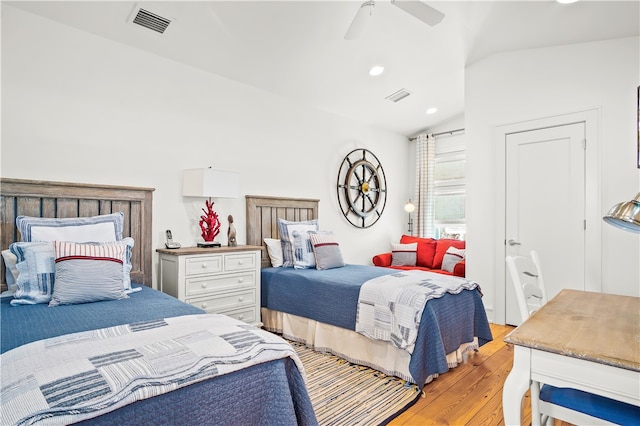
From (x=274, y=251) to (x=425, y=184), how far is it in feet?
10.5

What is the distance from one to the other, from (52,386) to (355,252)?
14.4ft

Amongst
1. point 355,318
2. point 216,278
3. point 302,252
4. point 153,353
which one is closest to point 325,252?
point 302,252

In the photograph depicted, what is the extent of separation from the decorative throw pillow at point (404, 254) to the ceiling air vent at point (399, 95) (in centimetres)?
213

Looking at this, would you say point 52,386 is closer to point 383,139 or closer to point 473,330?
point 473,330

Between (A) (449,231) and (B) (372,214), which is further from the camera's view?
(A) (449,231)

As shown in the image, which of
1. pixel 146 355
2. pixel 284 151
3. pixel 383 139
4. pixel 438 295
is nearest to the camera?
pixel 146 355

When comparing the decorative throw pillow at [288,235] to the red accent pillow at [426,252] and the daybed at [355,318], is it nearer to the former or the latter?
the daybed at [355,318]

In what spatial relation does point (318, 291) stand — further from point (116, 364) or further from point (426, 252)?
point (426, 252)

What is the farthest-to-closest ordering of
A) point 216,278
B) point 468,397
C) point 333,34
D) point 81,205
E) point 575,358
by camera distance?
point 333,34 < point 216,278 < point 81,205 < point 468,397 < point 575,358

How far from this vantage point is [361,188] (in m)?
5.30

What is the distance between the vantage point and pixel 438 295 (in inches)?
102

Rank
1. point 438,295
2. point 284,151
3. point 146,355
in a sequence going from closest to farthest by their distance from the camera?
1. point 146,355
2. point 438,295
3. point 284,151

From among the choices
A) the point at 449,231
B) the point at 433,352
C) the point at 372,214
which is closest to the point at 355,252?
the point at 372,214

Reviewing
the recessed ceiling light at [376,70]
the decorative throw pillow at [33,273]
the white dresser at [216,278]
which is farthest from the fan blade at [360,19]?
the decorative throw pillow at [33,273]
